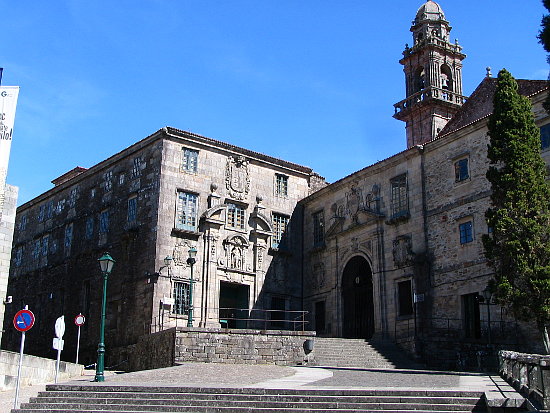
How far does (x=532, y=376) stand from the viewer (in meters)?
12.8

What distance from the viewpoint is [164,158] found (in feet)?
99.2

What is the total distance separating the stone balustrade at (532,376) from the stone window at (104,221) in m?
21.1

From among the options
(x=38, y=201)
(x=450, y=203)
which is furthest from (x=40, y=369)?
(x=38, y=201)

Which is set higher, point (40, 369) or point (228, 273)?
point (228, 273)

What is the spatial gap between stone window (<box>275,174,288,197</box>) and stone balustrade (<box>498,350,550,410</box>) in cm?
1903

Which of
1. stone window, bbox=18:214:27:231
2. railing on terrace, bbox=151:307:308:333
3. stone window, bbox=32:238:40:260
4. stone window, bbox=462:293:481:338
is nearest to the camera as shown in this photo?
stone window, bbox=462:293:481:338

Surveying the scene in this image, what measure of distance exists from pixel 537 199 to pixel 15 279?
1103 inches

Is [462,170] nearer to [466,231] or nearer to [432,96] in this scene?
[466,231]

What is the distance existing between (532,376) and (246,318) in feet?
62.8

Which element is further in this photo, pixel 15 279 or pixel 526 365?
pixel 15 279

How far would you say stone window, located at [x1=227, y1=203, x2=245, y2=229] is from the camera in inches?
1243

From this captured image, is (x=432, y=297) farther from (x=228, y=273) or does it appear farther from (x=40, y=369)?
(x=40, y=369)

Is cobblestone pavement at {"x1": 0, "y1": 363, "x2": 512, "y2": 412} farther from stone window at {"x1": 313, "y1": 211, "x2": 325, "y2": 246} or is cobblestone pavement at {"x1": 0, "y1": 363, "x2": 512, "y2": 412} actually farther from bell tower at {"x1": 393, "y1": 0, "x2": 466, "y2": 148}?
bell tower at {"x1": 393, "y1": 0, "x2": 466, "y2": 148}

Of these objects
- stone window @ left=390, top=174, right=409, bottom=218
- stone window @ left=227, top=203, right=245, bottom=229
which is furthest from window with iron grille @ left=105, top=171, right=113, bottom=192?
stone window @ left=390, top=174, right=409, bottom=218
